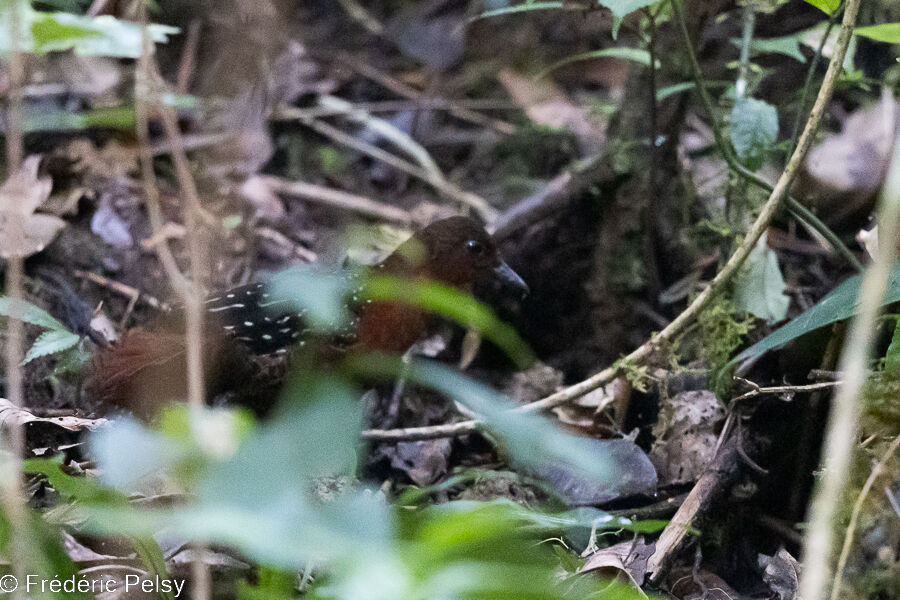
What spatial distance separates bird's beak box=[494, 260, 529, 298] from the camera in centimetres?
346

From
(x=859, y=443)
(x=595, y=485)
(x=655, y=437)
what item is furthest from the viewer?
(x=655, y=437)

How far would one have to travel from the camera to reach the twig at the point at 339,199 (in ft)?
14.1

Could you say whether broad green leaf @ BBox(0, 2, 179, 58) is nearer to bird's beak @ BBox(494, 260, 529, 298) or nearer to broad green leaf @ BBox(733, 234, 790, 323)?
bird's beak @ BBox(494, 260, 529, 298)

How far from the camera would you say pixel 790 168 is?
2.29 meters

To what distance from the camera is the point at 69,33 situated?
2.09 metres

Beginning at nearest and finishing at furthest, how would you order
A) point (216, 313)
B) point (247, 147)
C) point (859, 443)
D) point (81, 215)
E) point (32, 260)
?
point (859, 443)
point (216, 313)
point (32, 260)
point (81, 215)
point (247, 147)

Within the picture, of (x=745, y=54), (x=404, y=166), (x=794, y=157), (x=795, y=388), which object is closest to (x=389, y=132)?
(x=404, y=166)

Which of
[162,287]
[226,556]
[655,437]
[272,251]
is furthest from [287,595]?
[272,251]

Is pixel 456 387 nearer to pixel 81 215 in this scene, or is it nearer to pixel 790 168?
pixel 790 168

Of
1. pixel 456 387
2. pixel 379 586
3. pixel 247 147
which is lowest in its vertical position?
pixel 247 147

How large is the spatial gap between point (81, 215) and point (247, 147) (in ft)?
3.38

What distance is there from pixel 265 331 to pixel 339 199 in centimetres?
→ 145

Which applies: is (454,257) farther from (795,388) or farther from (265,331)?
(795,388)

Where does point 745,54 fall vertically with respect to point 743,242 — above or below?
above
